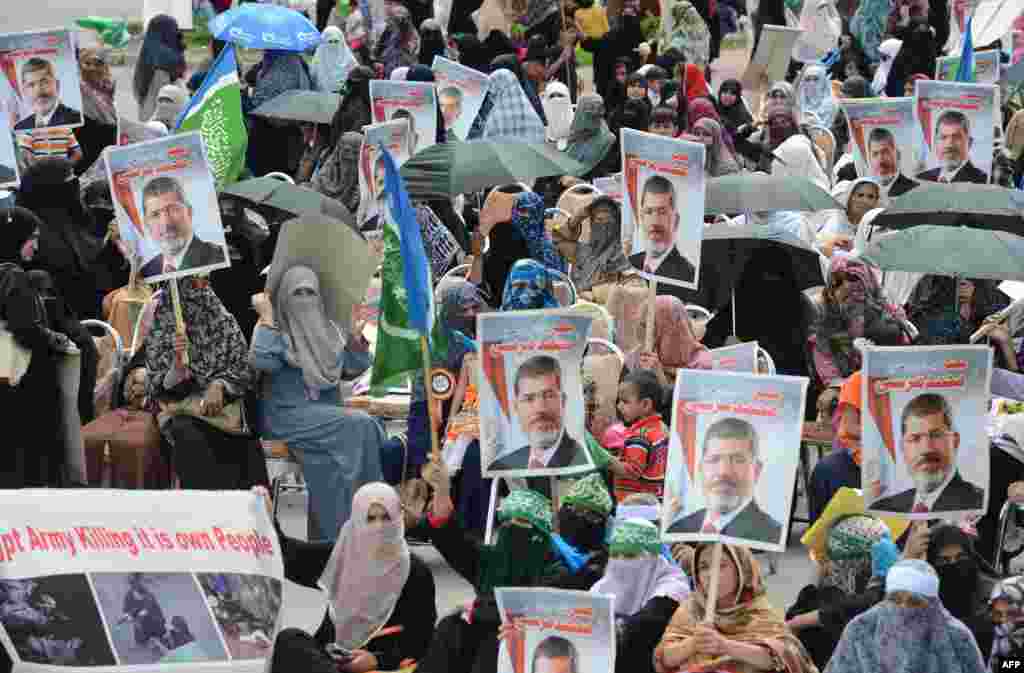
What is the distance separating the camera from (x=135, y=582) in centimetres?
799

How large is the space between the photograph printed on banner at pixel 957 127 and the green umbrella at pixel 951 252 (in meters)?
2.91

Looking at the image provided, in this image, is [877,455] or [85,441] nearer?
[877,455]

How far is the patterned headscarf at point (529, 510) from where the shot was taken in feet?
29.9

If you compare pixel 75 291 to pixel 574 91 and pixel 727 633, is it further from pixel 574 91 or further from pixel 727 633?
pixel 574 91

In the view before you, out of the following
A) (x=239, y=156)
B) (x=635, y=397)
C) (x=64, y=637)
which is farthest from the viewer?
(x=239, y=156)

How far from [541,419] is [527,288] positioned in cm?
144

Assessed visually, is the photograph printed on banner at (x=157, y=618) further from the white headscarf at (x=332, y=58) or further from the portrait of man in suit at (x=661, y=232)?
the white headscarf at (x=332, y=58)

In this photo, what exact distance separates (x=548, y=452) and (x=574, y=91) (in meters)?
13.6

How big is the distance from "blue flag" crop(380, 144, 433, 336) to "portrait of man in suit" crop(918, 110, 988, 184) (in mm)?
5555

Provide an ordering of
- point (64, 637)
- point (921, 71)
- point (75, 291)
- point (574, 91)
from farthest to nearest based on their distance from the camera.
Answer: point (574, 91) → point (921, 71) → point (75, 291) → point (64, 637)

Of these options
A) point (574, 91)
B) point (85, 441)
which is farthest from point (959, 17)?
point (85, 441)

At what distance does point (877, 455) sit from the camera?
9.10m

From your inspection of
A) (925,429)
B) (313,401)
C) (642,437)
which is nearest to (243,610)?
(925,429)

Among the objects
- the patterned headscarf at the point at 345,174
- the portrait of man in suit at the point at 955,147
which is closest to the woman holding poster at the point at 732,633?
the patterned headscarf at the point at 345,174
